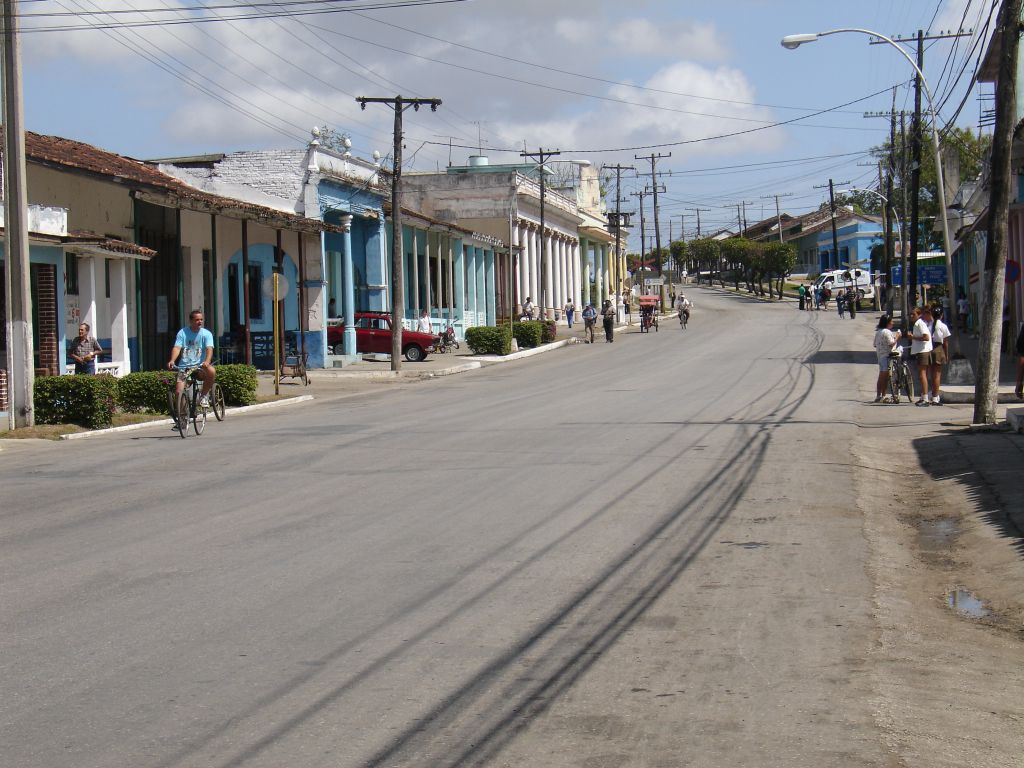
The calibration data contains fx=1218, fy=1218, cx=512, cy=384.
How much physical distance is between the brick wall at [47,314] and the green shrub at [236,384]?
3.19 m

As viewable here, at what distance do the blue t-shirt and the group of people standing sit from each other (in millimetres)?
12007

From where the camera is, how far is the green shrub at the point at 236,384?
2506 cm

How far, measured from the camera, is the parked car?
41.1 metres

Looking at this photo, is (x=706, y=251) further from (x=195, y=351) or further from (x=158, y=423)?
(x=195, y=351)

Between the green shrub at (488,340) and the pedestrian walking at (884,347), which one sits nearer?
the pedestrian walking at (884,347)

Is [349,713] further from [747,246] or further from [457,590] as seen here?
[747,246]

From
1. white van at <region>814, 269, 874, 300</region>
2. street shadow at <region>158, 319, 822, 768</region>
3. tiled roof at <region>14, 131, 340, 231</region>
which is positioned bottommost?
street shadow at <region>158, 319, 822, 768</region>

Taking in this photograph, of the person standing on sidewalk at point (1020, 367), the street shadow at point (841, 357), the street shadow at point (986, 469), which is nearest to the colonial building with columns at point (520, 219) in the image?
the street shadow at point (841, 357)

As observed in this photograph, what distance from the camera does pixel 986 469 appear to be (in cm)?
1373

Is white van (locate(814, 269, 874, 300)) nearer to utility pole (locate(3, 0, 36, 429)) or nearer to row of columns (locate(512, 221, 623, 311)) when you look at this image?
row of columns (locate(512, 221, 623, 311))

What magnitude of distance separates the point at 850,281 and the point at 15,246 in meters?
68.3

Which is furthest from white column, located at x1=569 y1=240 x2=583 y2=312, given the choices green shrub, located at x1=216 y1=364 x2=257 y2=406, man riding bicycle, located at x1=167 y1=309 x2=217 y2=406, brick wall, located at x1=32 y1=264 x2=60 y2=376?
man riding bicycle, located at x1=167 y1=309 x2=217 y2=406

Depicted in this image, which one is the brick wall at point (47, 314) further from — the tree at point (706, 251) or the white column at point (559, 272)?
the tree at point (706, 251)

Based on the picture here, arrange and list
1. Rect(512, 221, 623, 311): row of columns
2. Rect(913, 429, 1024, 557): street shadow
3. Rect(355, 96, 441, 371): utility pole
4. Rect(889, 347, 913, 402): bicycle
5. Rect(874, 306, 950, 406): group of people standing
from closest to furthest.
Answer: Rect(913, 429, 1024, 557): street shadow, Rect(874, 306, 950, 406): group of people standing, Rect(889, 347, 913, 402): bicycle, Rect(355, 96, 441, 371): utility pole, Rect(512, 221, 623, 311): row of columns
